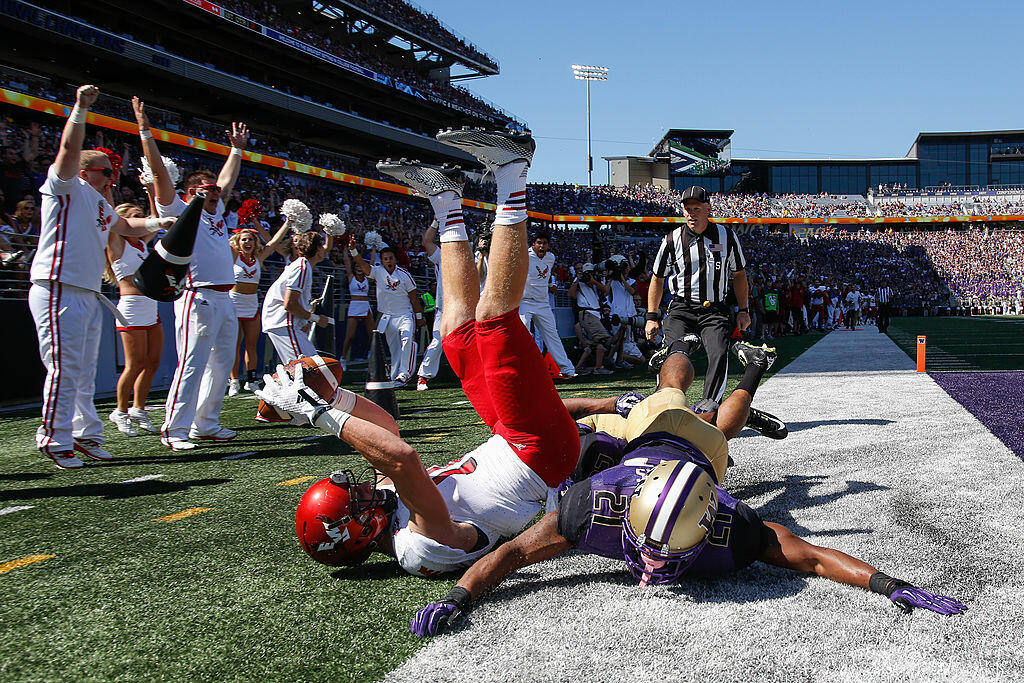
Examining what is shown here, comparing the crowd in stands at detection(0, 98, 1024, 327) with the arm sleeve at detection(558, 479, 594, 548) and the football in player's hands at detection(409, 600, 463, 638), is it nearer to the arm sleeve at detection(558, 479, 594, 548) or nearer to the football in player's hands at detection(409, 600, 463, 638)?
the arm sleeve at detection(558, 479, 594, 548)

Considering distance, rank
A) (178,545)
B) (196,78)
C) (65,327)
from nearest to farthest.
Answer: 1. (178,545)
2. (65,327)
3. (196,78)

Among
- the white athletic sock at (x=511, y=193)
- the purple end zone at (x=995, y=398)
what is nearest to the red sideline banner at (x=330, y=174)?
the white athletic sock at (x=511, y=193)

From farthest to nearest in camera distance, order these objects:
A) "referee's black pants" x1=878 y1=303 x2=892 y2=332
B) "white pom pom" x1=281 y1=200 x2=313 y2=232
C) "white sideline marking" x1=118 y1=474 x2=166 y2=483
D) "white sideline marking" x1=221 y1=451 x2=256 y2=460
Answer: "referee's black pants" x1=878 y1=303 x2=892 y2=332
"white pom pom" x1=281 y1=200 x2=313 y2=232
"white sideline marking" x1=221 y1=451 x2=256 y2=460
"white sideline marking" x1=118 y1=474 x2=166 y2=483

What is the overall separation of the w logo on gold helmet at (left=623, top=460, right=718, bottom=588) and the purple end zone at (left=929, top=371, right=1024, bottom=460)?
3141 millimetres

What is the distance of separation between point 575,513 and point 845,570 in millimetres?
908

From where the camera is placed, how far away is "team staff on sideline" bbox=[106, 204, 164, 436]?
5.77 meters

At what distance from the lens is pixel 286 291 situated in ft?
20.0

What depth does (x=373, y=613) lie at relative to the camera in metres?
2.43

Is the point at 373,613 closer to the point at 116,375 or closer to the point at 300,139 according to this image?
the point at 116,375

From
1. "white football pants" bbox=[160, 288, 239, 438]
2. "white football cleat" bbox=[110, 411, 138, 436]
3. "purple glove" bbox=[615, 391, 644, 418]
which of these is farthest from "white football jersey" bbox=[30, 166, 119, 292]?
"purple glove" bbox=[615, 391, 644, 418]

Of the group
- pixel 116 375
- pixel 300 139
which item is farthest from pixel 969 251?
pixel 116 375

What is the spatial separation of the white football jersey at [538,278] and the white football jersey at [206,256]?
4529 millimetres

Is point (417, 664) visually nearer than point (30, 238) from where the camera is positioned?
Yes

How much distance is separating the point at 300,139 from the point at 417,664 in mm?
35132
